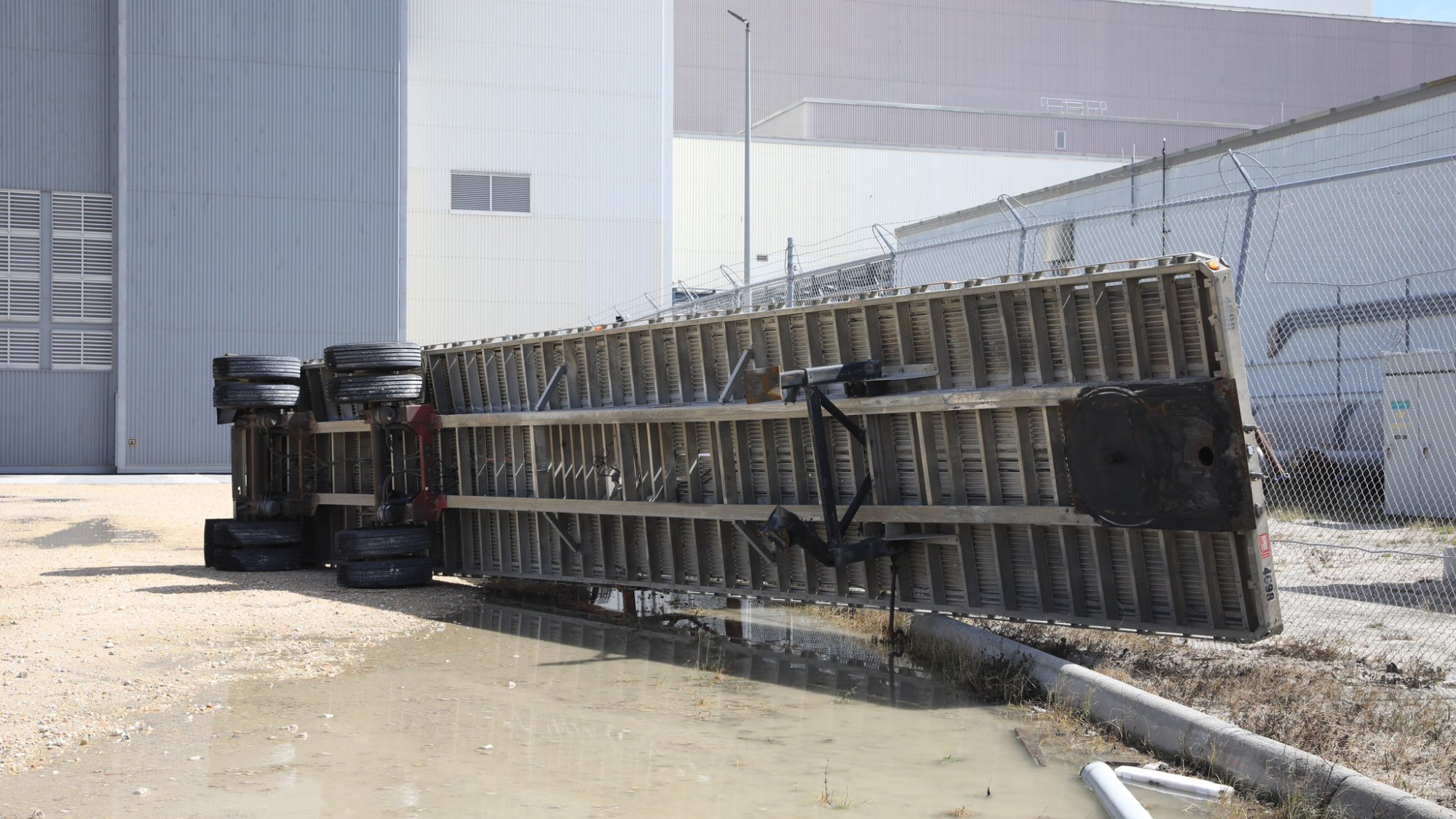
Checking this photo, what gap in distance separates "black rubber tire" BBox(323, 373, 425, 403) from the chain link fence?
3.24m

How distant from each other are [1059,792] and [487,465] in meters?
8.84

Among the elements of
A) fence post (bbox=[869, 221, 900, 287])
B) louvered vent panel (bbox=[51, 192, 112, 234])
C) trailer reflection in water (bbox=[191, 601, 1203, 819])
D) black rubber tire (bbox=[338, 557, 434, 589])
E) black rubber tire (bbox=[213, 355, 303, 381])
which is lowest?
trailer reflection in water (bbox=[191, 601, 1203, 819])

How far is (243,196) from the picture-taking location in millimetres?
35406

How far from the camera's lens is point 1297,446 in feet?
57.2

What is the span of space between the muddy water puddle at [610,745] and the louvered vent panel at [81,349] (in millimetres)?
28266

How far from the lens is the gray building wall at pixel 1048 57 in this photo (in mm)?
56906

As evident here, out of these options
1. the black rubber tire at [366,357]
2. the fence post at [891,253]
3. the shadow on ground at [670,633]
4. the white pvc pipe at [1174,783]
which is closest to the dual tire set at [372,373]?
the black rubber tire at [366,357]

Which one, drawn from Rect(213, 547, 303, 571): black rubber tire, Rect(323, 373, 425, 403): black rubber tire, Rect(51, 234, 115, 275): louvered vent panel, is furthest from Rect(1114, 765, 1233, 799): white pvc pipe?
Rect(51, 234, 115, 275): louvered vent panel

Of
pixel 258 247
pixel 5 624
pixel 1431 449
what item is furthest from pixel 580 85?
pixel 5 624

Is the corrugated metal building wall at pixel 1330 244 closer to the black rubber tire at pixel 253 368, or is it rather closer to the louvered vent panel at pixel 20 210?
the black rubber tire at pixel 253 368

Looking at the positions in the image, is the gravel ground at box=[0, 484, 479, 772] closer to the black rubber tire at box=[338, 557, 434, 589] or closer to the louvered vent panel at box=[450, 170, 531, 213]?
the black rubber tire at box=[338, 557, 434, 589]

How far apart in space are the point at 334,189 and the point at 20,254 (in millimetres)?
8496

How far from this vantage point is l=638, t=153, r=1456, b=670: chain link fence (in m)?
15.8

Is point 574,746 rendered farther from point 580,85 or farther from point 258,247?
point 580,85
